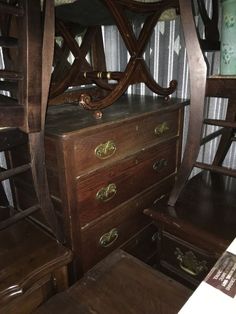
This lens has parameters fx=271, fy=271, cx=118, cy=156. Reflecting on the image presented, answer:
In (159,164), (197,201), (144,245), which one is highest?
(159,164)

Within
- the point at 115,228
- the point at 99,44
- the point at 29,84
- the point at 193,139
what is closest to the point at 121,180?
the point at 115,228

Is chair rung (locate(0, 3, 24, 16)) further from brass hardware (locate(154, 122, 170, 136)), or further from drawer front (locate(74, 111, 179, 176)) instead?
brass hardware (locate(154, 122, 170, 136))

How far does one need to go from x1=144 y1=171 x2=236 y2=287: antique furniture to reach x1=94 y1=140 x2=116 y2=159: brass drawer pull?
0.30 metres

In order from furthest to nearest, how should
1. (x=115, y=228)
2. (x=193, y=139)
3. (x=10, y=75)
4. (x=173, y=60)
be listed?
1. (x=173, y=60)
2. (x=115, y=228)
3. (x=193, y=139)
4. (x=10, y=75)

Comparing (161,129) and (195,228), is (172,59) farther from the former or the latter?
(195,228)

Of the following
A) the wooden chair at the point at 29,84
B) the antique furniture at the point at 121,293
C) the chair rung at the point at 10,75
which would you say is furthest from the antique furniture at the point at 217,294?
the chair rung at the point at 10,75

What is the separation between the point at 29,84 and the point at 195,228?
0.72 meters

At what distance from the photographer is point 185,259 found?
3.54 ft

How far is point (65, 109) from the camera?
1146 mm

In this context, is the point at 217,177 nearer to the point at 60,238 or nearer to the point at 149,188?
the point at 149,188

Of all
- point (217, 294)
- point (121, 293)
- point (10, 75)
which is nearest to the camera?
point (217, 294)

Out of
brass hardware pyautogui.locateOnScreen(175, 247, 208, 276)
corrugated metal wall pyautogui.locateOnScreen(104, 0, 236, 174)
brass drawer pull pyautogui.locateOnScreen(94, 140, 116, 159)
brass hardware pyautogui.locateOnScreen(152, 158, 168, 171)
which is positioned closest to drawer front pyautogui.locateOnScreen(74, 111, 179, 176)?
brass drawer pull pyautogui.locateOnScreen(94, 140, 116, 159)

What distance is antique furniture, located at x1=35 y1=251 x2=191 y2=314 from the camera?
73 centimetres

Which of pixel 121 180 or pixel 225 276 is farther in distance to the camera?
pixel 121 180
